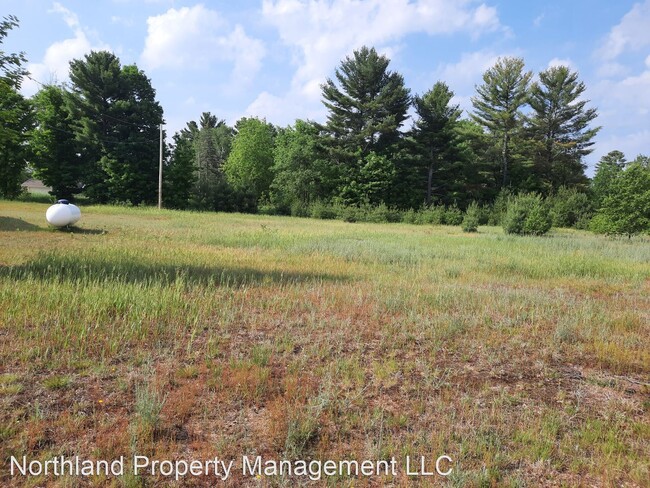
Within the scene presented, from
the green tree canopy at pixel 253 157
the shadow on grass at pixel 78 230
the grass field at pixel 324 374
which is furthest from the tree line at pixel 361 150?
the grass field at pixel 324 374

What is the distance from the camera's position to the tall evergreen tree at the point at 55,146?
39.9 metres

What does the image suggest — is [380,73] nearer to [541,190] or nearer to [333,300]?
[541,190]

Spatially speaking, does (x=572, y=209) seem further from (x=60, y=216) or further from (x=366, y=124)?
(x=60, y=216)

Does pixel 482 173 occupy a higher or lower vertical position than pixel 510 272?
higher

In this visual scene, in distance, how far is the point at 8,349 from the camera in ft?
13.8

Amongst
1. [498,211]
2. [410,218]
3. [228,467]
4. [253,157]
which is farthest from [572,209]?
[228,467]

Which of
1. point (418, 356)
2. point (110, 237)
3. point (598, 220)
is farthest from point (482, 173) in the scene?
point (418, 356)

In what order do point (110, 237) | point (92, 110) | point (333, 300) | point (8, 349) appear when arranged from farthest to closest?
point (92, 110)
point (110, 237)
point (333, 300)
point (8, 349)

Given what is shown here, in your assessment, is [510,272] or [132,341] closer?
[132,341]

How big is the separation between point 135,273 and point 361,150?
38425 millimetres

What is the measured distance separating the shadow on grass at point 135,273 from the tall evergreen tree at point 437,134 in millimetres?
38243

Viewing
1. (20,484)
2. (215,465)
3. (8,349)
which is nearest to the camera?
(20,484)

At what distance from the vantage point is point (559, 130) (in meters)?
45.4

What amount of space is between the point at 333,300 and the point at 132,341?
131 inches
